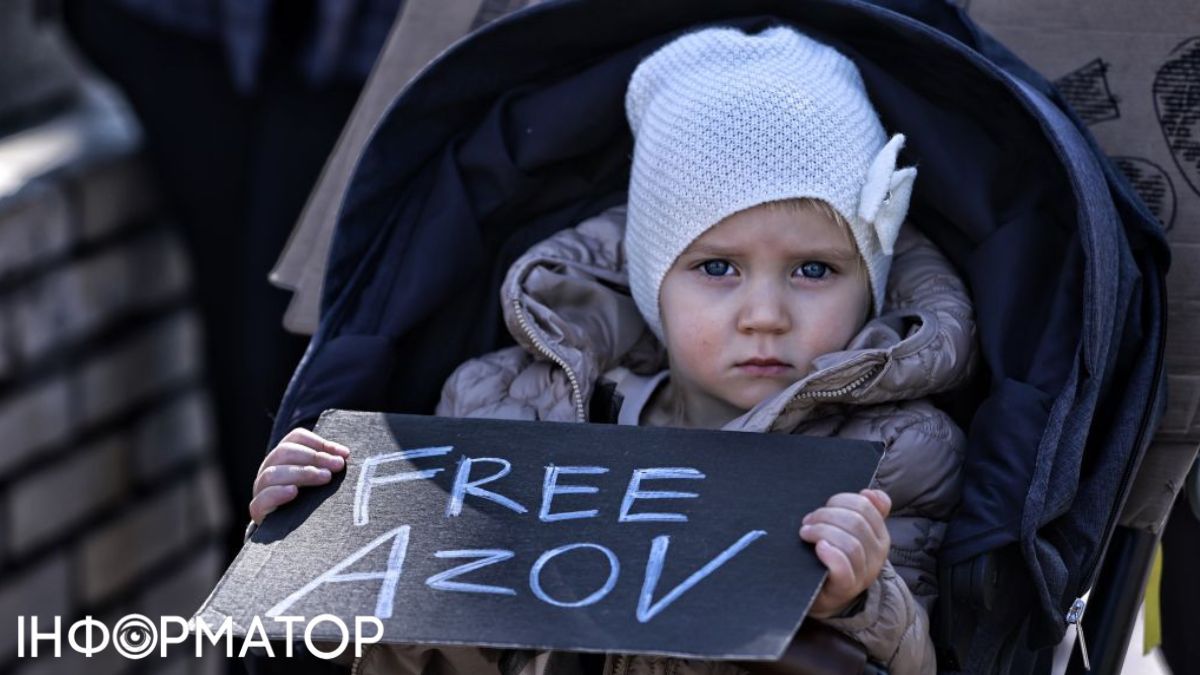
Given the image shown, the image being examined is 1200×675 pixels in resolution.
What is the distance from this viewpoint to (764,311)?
1.98 meters

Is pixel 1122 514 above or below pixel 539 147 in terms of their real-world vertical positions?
below

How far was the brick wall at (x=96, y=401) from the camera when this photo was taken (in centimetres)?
321

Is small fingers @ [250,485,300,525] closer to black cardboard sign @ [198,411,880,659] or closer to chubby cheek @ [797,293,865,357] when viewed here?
black cardboard sign @ [198,411,880,659]

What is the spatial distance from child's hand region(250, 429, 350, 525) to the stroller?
0.61ft

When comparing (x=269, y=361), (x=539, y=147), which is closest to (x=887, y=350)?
(x=539, y=147)

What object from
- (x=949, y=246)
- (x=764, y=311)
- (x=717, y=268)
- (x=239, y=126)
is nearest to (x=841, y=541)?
(x=764, y=311)

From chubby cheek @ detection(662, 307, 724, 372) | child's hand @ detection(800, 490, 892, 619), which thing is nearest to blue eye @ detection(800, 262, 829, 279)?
chubby cheek @ detection(662, 307, 724, 372)

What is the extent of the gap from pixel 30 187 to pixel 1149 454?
189 centimetres

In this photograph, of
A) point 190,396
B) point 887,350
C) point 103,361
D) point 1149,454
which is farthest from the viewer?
point 190,396

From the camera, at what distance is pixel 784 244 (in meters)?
2.01

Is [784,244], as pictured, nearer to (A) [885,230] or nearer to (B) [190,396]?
(A) [885,230]

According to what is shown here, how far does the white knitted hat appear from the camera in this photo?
6.61 feet

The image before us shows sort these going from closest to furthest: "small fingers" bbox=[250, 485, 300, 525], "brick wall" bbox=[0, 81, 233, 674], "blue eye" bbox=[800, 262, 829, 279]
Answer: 1. "small fingers" bbox=[250, 485, 300, 525]
2. "blue eye" bbox=[800, 262, 829, 279]
3. "brick wall" bbox=[0, 81, 233, 674]

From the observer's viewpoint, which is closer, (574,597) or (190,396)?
(574,597)
